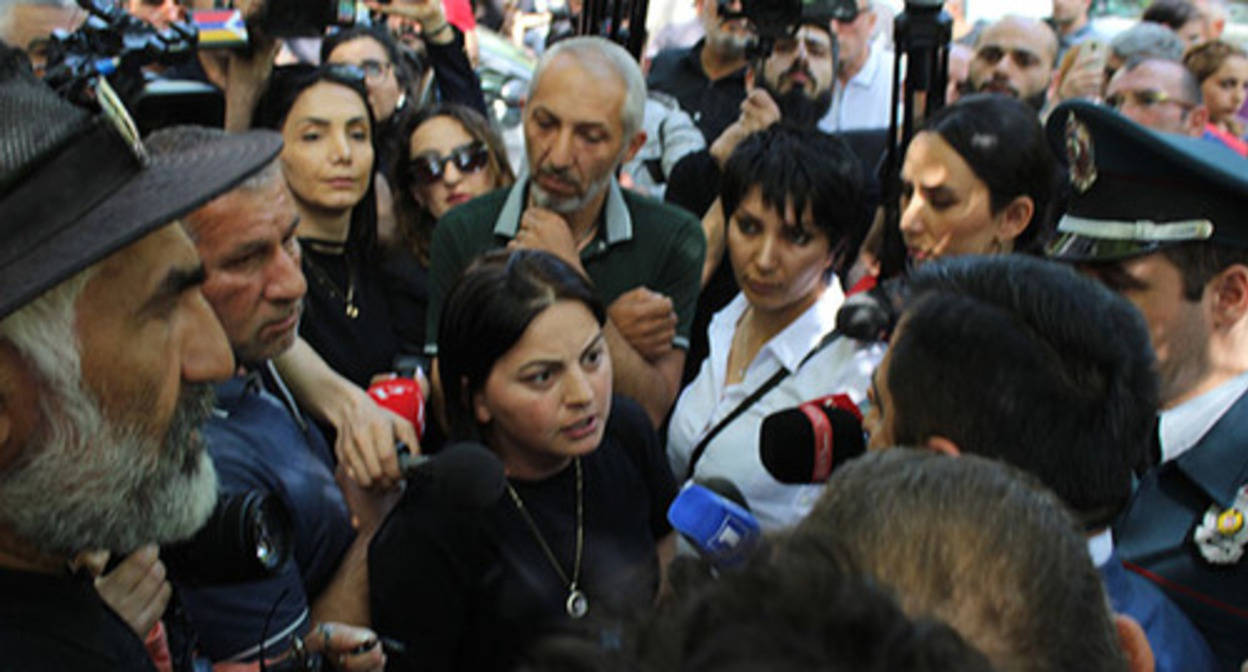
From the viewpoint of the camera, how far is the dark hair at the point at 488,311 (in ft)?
7.62

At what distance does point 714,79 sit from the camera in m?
5.18

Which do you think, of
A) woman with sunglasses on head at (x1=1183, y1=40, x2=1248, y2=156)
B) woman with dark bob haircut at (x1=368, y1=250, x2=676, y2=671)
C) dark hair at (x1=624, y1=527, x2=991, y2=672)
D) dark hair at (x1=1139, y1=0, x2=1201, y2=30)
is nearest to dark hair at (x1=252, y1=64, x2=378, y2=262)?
woman with dark bob haircut at (x1=368, y1=250, x2=676, y2=671)

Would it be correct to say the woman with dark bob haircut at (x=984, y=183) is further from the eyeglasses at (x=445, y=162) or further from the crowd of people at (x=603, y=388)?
the eyeglasses at (x=445, y=162)

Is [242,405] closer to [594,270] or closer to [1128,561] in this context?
[594,270]

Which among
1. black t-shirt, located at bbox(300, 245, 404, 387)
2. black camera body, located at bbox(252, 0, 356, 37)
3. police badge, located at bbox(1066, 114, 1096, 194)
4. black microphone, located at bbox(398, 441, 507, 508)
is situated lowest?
black t-shirt, located at bbox(300, 245, 404, 387)

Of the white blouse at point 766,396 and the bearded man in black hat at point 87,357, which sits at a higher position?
the bearded man in black hat at point 87,357

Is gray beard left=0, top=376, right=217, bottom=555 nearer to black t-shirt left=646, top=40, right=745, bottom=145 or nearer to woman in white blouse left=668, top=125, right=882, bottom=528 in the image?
woman in white blouse left=668, top=125, right=882, bottom=528

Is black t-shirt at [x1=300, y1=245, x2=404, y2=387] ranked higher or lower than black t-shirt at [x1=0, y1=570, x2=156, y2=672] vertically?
lower

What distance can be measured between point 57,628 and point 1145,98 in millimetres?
4423

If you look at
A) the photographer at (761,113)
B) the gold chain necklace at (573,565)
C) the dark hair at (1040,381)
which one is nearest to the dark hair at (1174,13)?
the photographer at (761,113)

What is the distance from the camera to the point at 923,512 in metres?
1.00

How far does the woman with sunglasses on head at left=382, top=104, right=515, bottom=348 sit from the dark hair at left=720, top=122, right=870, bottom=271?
857mm

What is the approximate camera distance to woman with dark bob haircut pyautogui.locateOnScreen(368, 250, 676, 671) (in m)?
2.12

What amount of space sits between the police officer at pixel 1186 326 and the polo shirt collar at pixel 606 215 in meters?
1.16
